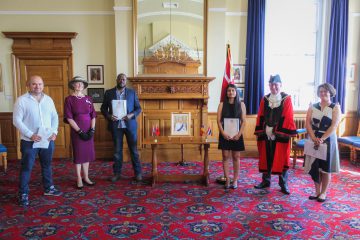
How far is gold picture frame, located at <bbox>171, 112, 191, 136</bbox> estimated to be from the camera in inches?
181

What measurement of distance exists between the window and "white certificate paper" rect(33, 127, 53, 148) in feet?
13.9

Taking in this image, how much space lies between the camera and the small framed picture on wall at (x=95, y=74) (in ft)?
19.0

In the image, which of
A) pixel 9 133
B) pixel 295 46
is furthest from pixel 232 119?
pixel 9 133

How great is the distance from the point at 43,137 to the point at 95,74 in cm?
252

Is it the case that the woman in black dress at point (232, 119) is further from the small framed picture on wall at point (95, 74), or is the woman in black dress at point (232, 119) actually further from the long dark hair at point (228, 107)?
the small framed picture on wall at point (95, 74)

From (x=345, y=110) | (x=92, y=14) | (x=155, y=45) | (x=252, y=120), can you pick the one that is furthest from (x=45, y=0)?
(x=345, y=110)

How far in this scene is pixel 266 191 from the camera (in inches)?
156

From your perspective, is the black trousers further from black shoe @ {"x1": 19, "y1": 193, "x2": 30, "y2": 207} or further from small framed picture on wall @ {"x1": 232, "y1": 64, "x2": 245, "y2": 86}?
black shoe @ {"x1": 19, "y1": 193, "x2": 30, "y2": 207}

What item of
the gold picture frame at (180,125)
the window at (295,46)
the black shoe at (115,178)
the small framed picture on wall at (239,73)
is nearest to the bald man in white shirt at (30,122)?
the black shoe at (115,178)

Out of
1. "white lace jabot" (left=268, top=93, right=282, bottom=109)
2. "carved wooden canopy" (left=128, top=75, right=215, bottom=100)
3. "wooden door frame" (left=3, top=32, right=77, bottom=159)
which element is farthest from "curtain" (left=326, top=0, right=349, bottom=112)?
"wooden door frame" (left=3, top=32, right=77, bottom=159)

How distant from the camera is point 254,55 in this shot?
570 cm

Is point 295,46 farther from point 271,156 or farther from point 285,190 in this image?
point 285,190

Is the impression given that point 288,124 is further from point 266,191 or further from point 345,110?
point 345,110

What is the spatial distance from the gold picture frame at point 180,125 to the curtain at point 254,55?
5.55 ft
